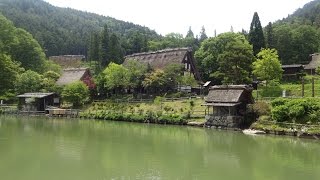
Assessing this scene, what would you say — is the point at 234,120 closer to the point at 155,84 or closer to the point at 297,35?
the point at 155,84

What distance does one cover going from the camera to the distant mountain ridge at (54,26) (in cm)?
9319

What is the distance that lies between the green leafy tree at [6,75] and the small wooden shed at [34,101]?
4.78m

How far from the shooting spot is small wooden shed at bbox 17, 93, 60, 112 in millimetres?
48062

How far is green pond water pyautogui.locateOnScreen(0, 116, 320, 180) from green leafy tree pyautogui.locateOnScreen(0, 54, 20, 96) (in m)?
24.1

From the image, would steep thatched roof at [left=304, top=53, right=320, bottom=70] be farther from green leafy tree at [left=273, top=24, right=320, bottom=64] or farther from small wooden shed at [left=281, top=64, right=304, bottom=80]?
green leafy tree at [left=273, top=24, right=320, bottom=64]

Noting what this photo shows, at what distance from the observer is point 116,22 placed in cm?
14512

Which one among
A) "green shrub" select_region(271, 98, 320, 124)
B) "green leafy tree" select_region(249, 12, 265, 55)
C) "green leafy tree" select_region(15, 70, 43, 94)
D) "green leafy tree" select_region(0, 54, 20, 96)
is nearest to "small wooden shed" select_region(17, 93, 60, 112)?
"green leafy tree" select_region(15, 70, 43, 94)

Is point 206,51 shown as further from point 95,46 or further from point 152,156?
point 152,156

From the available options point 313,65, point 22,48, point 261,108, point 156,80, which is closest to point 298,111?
point 261,108

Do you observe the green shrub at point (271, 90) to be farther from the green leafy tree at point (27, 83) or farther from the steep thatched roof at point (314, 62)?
the green leafy tree at point (27, 83)

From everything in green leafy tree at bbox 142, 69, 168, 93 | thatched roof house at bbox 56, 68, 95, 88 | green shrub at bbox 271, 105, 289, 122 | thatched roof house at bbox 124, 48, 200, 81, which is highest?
thatched roof house at bbox 124, 48, 200, 81

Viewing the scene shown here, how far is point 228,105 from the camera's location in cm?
3294

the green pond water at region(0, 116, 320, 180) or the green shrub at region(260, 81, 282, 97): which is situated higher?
the green shrub at region(260, 81, 282, 97)

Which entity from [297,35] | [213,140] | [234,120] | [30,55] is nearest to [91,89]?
[30,55]
